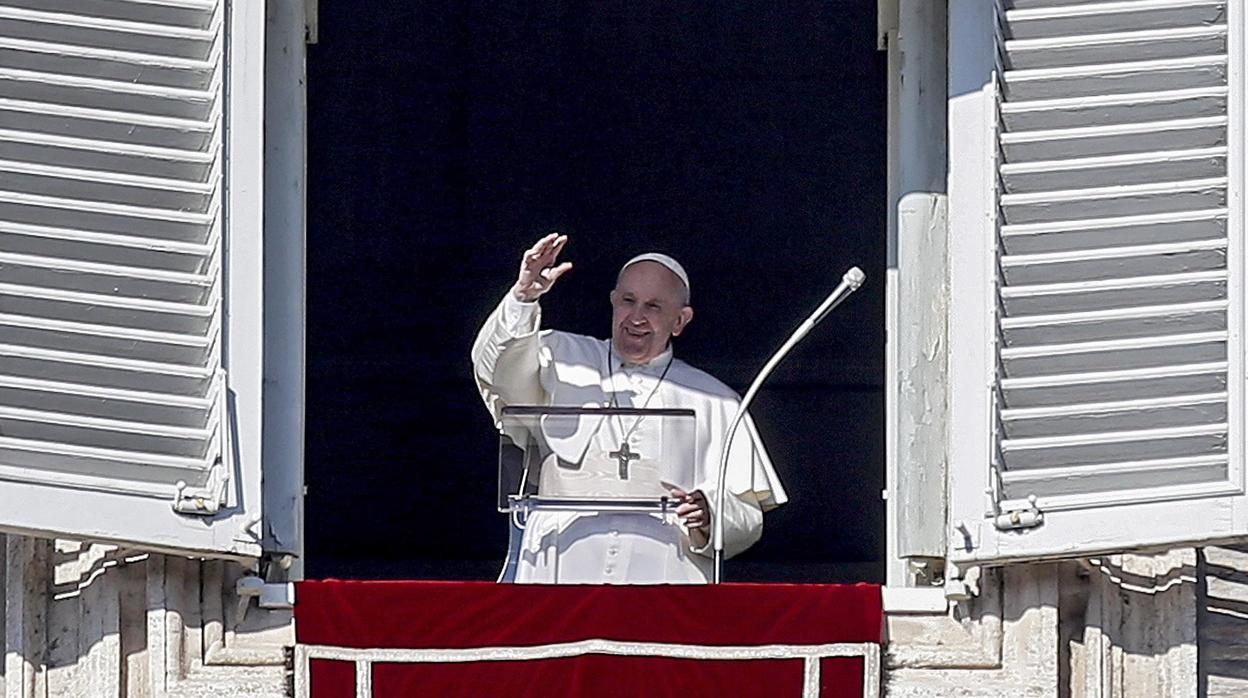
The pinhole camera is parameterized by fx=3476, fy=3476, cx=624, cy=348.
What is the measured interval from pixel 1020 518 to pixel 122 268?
1521 mm

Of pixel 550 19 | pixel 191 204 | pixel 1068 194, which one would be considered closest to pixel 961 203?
pixel 1068 194

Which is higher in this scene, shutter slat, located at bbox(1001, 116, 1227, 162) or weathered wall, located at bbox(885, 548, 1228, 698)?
shutter slat, located at bbox(1001, 116, 1227, 162)

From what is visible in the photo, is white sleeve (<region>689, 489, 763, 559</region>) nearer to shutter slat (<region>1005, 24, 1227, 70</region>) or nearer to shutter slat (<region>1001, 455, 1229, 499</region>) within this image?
Result: shutter slat (<region>1001, 455, 1229, 499</region>)

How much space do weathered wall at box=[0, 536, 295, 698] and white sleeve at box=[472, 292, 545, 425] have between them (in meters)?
0.71

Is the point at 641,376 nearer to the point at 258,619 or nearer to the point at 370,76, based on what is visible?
the point at 258,619

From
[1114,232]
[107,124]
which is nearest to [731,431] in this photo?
[1114,232]

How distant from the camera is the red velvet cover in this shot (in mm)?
5676

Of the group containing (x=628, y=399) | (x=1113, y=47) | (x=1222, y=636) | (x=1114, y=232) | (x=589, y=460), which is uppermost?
(x=1113, y=47)

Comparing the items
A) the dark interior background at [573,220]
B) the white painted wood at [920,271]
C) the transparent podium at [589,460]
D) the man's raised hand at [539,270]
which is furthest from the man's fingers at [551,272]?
the dark interior background at [573,220]

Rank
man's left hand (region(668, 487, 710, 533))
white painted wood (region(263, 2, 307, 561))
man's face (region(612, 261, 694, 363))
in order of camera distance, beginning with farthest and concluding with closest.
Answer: man's face (region(612, 261, 694, 363)) < man's left hand (region(668, 487, 710, 533)) < white painted wood (region(263, 2, 307, 561))

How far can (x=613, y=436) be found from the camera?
615cm

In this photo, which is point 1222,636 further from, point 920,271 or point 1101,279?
point 920,271

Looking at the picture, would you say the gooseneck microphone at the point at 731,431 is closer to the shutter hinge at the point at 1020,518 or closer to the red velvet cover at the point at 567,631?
the red velvet cover at the point at 567,631

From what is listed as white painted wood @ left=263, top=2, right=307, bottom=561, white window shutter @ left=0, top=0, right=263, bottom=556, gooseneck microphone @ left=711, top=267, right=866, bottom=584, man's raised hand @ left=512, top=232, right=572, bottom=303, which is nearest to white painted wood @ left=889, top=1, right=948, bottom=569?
gooseneck microphone @ left=711, top=267, right=866, bottom=584
